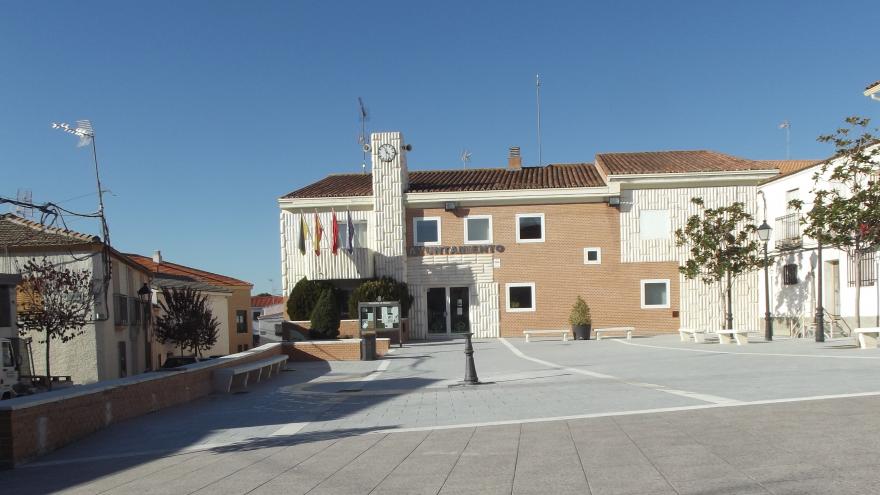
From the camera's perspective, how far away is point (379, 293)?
31719mm

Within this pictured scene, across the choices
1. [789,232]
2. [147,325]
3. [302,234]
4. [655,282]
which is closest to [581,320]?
[655,282]

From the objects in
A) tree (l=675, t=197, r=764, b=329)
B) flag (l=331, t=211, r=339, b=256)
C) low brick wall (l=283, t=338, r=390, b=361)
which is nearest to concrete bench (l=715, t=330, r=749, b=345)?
tree (l=675, t=197, r=764, b=329)

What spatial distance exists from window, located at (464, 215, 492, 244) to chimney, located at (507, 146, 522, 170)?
231 inches

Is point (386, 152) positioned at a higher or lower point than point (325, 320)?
higher

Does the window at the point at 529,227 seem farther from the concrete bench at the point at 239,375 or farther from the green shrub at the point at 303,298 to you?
the concrete bench at the point at 239,375

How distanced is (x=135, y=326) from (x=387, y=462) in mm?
24132

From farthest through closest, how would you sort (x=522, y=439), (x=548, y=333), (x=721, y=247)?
(x=548, y=333) < (x=721, y=247) < (x=522, y=439)

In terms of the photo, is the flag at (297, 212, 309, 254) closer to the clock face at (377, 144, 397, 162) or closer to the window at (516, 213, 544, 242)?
the clock face at (377, 144, 397, 162)

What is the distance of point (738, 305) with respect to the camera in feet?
108

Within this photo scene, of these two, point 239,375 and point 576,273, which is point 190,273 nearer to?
point 576,273

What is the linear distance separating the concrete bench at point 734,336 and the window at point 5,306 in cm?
1877

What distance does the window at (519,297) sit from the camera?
33.5 metres

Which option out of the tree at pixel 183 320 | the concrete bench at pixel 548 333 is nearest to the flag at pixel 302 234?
the tree at pixel 183 320

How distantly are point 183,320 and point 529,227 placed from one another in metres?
15.2
